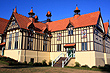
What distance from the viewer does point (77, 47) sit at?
28.0 meters

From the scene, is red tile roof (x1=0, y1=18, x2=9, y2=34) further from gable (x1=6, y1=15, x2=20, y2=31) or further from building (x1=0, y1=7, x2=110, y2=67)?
gable (x1=6, y1=15, x2=20, y2=31)

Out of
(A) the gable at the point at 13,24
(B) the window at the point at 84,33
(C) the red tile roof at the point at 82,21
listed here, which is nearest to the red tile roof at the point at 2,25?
(A) the gable at the point at 13,24

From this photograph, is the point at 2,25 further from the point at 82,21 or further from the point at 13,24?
the point at 82,21

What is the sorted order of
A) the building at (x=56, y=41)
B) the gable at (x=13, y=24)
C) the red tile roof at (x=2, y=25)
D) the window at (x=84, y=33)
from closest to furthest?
1. the building at (x=56, y=41)
2. the gable at (x=13, y=24)
3. the window at (x=84, y=33)
4. the red tile roof at (x=2, y=25)

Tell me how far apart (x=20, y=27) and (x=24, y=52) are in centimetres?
525

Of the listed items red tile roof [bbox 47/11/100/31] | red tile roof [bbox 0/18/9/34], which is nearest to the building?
red tile roof [bbox 47/11/100/31]

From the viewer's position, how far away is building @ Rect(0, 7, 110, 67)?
84.4 feet

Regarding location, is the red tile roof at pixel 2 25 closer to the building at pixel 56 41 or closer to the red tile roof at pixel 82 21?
the building at pixel 56 41

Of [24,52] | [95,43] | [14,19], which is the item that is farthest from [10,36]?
[95,43]

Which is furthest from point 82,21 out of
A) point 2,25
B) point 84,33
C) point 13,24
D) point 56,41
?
point 2,25

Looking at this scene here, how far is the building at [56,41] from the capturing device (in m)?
25.7

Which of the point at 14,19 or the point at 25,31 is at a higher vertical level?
the point at 14,19

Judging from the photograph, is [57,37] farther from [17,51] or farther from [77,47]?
[17,51]

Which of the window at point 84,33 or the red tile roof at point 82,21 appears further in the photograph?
the red tile roof at point 82,21
